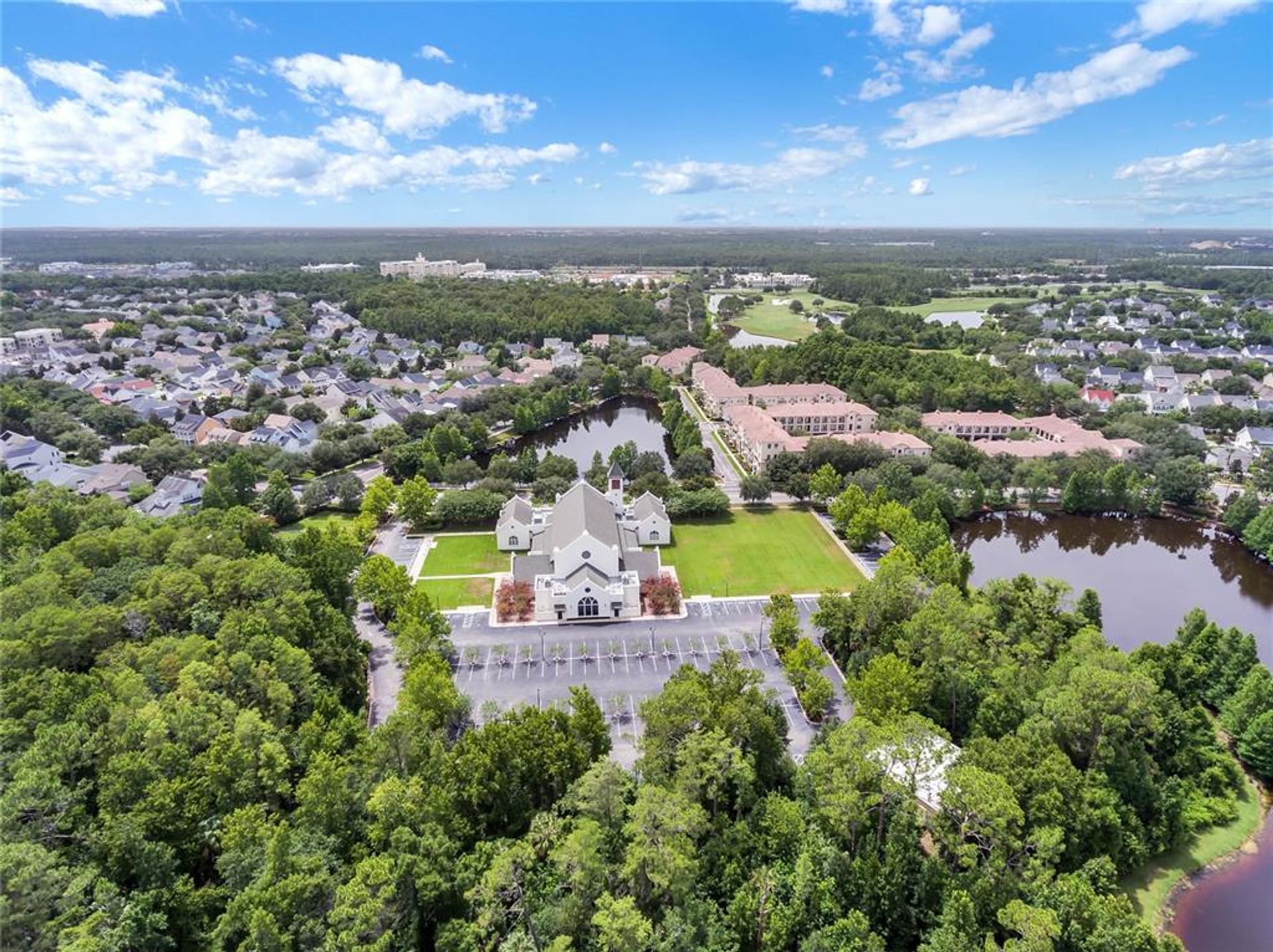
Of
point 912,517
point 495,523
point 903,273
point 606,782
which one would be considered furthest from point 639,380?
A: point 903,273

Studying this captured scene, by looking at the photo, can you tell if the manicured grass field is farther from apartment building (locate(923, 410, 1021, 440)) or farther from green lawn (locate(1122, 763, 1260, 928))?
green lawn (locate(1122, 763, 1260, 928))

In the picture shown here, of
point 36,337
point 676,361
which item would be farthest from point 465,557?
point 36,337

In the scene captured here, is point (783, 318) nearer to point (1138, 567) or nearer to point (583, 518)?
point (1138, 567)

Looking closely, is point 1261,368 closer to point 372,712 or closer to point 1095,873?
point 1095,873

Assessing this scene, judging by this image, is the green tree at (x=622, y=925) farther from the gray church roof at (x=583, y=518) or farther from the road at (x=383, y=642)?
the gray church roof at (x=583, y=518)

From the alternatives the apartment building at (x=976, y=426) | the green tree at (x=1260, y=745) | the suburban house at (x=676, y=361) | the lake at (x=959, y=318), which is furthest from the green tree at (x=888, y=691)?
the lake at (x=959, y=318)

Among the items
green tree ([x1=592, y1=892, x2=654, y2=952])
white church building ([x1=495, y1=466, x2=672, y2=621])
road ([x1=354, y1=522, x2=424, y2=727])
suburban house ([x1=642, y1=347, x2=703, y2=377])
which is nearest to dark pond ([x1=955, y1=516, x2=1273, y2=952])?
white church building ([x1=495, y1=466, x2=672, y2=621])

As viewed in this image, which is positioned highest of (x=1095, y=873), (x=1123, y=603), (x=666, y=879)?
(x=666, y=879)
